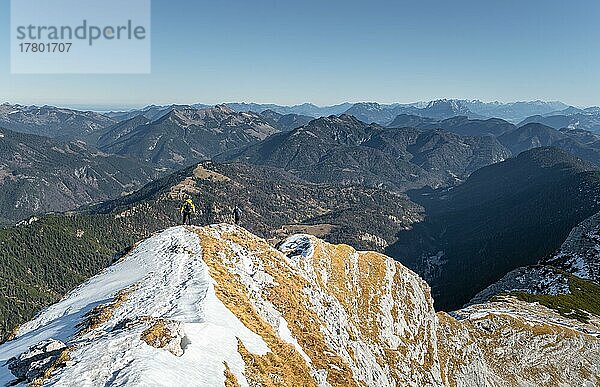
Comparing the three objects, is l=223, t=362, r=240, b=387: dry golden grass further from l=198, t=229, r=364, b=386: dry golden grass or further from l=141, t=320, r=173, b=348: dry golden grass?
l=141, t=320, r=173, b=348: dry golden grass

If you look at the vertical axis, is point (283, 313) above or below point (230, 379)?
below

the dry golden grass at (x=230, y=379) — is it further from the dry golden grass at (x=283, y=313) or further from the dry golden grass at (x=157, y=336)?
the dry golden grass at (x=157, y=336)

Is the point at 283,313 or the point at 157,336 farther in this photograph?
the point at 283,313

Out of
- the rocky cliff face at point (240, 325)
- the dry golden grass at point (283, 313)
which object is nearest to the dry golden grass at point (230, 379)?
the rocky cliff face at point (240, 325)

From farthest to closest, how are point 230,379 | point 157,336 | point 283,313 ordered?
point 283,313, point 157,336, point 230,379

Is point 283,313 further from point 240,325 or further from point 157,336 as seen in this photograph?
point 157,336

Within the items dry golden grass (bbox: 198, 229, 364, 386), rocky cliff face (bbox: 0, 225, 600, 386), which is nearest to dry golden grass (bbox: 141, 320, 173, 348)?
rocky cliff face (bbox: 0, 225, 600, 386)

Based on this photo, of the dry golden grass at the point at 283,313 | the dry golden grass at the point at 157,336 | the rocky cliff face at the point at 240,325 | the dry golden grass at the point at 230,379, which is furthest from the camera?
the dry golden grass at the point at 283,313

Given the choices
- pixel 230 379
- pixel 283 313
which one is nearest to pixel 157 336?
pixel 230 379

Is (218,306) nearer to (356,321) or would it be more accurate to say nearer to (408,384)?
(356,321)
